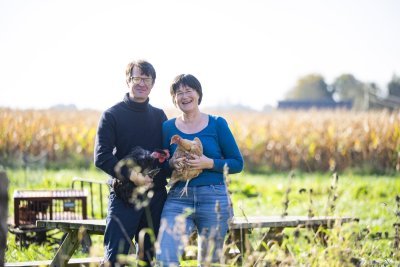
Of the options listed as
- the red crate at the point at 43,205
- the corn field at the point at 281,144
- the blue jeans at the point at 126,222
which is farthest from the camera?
the corn field at the point at 281,144

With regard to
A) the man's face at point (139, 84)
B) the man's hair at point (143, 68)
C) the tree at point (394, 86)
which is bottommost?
the man's face at point (139, 84)

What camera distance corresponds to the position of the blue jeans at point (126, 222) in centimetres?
409

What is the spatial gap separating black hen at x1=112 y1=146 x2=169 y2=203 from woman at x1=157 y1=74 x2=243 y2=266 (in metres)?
0.13

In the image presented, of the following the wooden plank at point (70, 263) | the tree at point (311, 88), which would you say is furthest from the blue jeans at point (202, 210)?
the tree at point (311, 88)

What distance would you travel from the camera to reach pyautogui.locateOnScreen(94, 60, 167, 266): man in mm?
4059

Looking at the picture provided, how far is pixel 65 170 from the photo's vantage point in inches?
609

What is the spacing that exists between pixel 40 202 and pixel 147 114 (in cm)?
341

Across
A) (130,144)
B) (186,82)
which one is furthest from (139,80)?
(130,144)

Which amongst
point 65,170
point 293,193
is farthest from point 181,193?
point 65,170

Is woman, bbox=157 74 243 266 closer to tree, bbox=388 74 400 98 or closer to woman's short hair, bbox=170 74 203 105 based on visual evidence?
woman's short hair, bbox=170 74 203 105

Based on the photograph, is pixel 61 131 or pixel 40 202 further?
pixel 61 131

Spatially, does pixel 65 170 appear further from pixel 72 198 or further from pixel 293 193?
pixel 72 198

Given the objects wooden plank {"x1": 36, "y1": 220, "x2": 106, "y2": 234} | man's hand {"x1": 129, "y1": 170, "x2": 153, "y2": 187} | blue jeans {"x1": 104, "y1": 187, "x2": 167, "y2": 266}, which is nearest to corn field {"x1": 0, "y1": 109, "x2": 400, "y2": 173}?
wooden plank {"x1": 36, "y1": 220, "x2": 106, "y2": 234}

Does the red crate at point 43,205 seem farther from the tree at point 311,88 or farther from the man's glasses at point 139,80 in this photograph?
the tree at point 311,88
